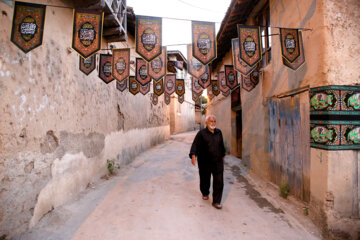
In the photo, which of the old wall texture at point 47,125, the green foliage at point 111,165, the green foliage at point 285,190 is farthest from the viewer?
the green foliage at point 111,165

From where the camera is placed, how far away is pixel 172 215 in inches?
161

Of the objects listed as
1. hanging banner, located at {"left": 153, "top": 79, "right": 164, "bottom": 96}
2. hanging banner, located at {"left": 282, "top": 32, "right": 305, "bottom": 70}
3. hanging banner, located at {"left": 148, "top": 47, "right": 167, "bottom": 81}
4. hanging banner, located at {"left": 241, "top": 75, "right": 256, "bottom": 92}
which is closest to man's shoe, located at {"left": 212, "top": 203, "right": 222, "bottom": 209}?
hanging banner, located at {"left": 282, "top": 32, "right": 305, "bottom": 70}

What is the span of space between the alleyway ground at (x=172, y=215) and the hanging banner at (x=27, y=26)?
284cm

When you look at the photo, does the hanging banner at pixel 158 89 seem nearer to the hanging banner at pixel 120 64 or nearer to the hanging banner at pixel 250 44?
the hanging banner at pixel 120 64

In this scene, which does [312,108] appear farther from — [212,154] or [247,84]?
[247,84]

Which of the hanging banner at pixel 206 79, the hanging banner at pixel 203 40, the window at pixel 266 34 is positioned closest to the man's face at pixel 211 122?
the hanging banner at pixel 203 40

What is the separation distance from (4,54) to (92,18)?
1.50 metres

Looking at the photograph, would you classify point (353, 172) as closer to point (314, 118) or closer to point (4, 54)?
point (314, 118)

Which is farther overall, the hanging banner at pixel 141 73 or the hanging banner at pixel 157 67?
the hanging banner at pixel 141 73

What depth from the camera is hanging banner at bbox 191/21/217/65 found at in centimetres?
454

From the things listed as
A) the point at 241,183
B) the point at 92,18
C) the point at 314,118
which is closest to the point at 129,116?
the point at 241,183

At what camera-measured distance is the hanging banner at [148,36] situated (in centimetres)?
432

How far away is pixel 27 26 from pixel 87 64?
2260 millimetres

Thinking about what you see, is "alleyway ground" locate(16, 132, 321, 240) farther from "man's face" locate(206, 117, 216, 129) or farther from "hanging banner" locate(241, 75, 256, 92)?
"hanging banner" locate(241, 75, 256, 92)
